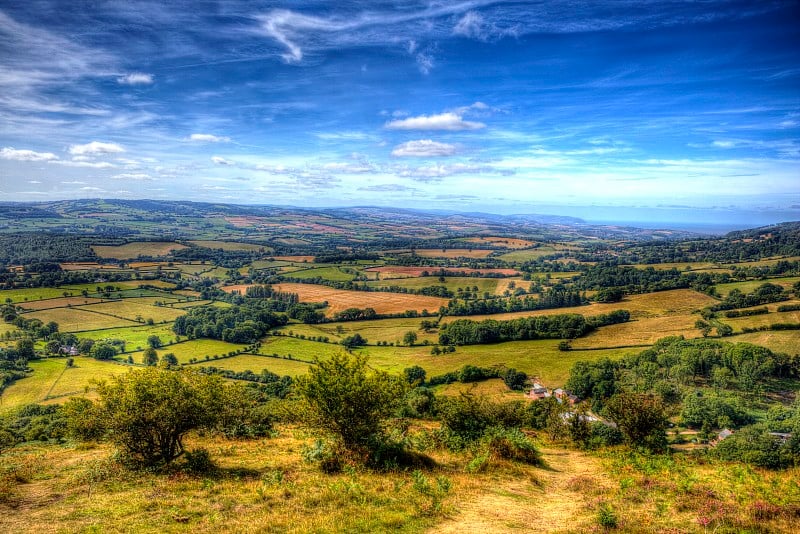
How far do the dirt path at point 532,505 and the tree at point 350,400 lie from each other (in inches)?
245

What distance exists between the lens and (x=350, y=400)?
2089cm

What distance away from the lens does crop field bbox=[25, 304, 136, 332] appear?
337 feet

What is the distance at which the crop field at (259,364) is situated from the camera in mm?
84144

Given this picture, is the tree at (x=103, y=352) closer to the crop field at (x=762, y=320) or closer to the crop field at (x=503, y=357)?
the crop field at (x=503, y=357)

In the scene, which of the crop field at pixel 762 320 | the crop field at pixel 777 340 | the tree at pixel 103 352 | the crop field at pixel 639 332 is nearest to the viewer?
the crop field at pixel 777 340

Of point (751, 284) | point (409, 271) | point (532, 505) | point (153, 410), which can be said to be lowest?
point (409, 271)

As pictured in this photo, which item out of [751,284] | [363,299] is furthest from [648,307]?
[363,299]

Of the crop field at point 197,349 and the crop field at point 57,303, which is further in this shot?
the crop field at point 57,303

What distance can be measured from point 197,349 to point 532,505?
9425 centimetres

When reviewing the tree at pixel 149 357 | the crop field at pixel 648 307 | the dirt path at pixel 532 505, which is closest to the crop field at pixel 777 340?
the crop field at pixel 648 307

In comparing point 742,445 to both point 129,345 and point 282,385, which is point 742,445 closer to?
point 282,385

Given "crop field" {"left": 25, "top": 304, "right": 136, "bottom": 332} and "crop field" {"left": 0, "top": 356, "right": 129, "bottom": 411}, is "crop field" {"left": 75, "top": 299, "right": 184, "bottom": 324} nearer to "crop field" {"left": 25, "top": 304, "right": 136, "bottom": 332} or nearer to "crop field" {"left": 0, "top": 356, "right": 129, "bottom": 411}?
"crop field" {"left": 25, "top": 304, "right": 136, "bottom": 332}

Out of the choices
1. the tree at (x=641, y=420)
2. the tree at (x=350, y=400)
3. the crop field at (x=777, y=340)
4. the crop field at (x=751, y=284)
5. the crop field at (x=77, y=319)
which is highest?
the tree at (x=350, y=400)

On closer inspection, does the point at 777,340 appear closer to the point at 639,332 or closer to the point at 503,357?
the point at 639,332
